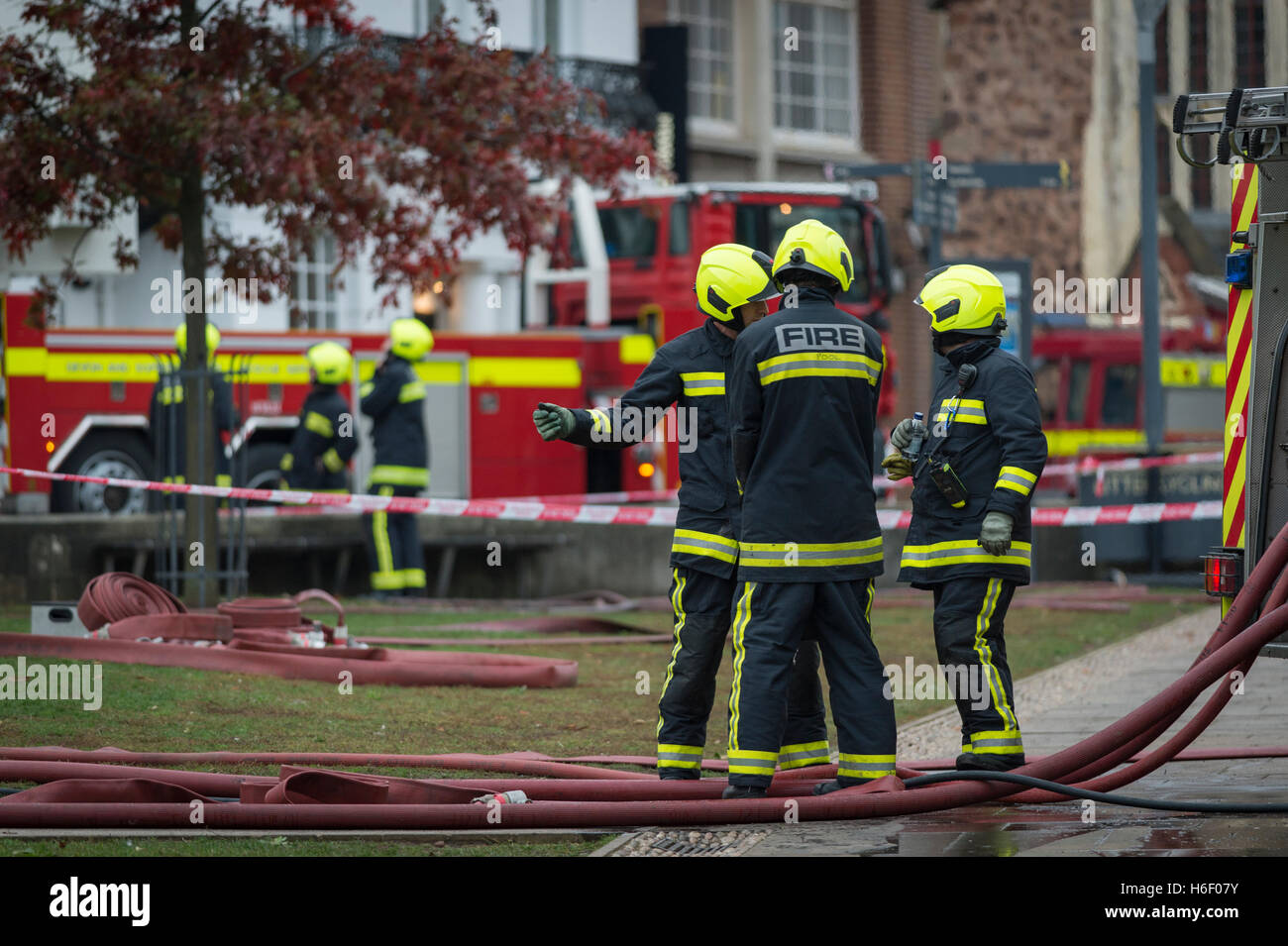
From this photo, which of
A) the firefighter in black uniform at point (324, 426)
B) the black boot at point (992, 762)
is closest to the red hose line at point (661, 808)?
the black boot at point (992, 762)

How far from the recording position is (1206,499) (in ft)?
50.9

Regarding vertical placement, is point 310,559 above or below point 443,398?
below

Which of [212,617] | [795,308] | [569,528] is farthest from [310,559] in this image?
[795,308]

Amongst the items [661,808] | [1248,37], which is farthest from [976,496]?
[1248,37]

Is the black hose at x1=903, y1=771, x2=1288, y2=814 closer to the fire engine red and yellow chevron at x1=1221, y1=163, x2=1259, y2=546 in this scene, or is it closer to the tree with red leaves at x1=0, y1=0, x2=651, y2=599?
the fire engine red and yellow chevron at x1=1221, y1=163, x2=1259, y2=546

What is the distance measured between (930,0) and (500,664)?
2451 cm

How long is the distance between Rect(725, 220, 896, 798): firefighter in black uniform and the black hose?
0.32m

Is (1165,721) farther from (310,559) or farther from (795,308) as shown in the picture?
(310,559)

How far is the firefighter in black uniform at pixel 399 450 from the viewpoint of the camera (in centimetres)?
1389

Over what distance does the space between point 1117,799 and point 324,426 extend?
379 inches

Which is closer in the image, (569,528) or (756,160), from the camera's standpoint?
(569,528)

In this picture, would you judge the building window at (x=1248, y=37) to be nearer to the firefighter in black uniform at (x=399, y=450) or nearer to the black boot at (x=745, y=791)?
the firefighter in black uniform at (x=399, y=450)

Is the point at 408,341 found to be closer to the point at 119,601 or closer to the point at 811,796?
the point at 119,601

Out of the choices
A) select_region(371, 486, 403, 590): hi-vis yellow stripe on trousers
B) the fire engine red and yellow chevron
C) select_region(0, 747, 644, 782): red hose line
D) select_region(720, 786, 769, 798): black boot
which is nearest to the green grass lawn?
select_region(0, 747, 644, 782): red hose line
